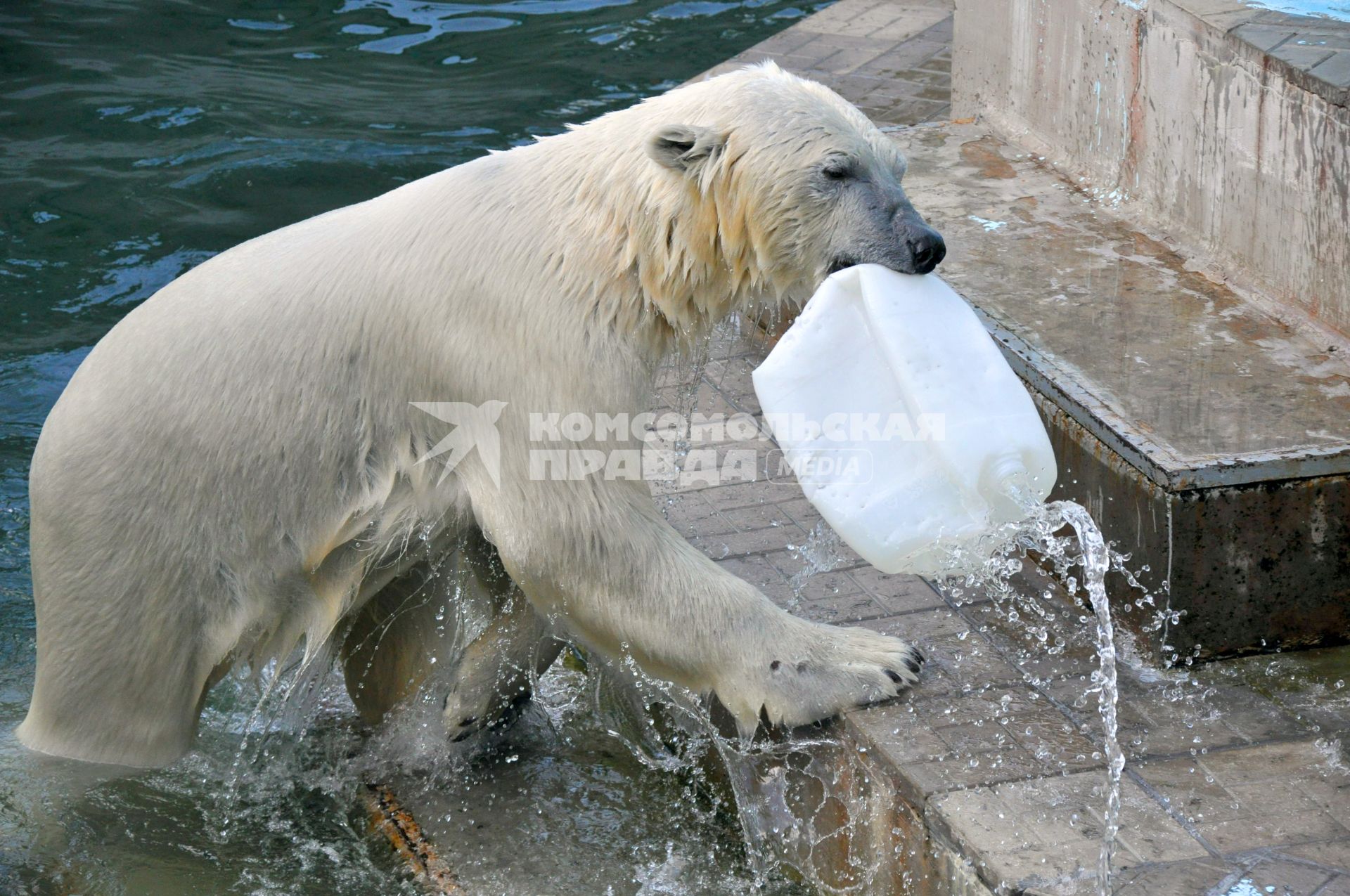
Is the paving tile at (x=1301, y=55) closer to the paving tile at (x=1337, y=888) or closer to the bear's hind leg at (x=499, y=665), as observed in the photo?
the paving tile at (x=1337, y=888)

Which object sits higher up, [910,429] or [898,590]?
[910,429]

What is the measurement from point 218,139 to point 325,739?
5.35 metres

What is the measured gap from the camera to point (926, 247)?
295 cm

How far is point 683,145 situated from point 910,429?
2.46 ft

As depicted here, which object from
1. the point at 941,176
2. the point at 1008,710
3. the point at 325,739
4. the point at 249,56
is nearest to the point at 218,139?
the point at 249,56

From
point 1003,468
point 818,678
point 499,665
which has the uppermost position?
point 1003,468

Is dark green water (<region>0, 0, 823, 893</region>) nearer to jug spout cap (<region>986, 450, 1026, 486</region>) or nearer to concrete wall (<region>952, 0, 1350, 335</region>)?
jug spout cap (<region>986, 450, 1026, 486</region>)

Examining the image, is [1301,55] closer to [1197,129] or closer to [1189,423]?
[1197,129]

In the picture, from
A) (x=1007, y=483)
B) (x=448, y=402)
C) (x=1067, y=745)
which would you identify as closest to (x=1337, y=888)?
(x=1067, y=745)

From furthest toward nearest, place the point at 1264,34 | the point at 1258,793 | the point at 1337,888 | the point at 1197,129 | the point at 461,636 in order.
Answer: the point at 1197,129, the point at 1264,34, the point at 461,636, the point at 1258,793, the point at 1337,888

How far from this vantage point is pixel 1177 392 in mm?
3695

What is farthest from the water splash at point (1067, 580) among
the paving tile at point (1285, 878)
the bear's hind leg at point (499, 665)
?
the bear's hind leg at point (499, 665)

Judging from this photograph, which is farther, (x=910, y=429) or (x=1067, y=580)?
(x=1067, y=580)

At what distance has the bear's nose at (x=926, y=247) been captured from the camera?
2949 millimetres
